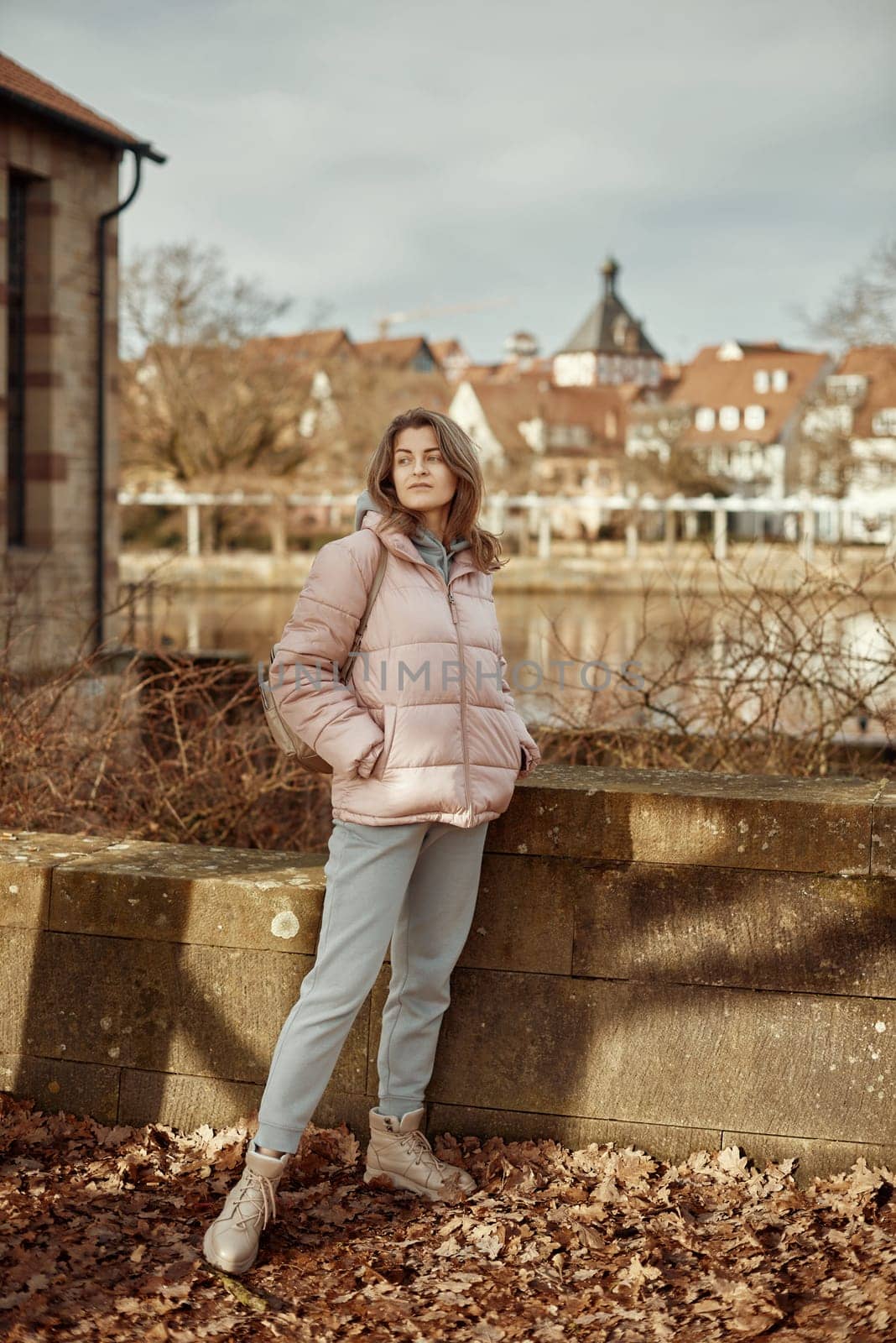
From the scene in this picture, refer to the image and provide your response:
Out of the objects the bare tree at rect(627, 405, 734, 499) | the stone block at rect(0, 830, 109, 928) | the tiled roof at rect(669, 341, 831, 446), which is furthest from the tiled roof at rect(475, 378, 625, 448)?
the stone block at rect(0, 830, 109, 928)

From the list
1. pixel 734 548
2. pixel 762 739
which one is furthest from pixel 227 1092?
pixel 734 548

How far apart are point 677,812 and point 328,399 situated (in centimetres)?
5570

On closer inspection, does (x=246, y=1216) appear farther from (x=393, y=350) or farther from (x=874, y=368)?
(x=393, y=350)

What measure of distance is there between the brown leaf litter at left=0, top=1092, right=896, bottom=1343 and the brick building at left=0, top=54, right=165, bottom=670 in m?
12.0

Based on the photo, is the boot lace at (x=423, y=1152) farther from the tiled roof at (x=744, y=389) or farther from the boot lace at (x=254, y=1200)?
the tiled roof at (x=744, y=389)

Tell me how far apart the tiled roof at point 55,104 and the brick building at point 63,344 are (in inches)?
1.0

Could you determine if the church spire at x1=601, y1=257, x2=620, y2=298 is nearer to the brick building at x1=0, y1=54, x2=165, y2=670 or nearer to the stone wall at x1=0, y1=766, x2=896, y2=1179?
the brick building at x1=0, y1=54, x2=165, y2=670

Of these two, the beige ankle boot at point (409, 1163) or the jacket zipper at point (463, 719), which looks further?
the beige ankle boot at point (409, 1163)

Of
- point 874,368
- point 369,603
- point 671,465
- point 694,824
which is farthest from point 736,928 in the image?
point 671,465

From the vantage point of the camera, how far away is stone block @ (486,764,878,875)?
140 inches

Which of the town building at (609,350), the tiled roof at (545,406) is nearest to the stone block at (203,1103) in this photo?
the tiled roof at (545,406)

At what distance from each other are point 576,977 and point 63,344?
13.6 meters

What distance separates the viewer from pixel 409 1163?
3.63 metres

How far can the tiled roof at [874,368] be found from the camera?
3881cm
